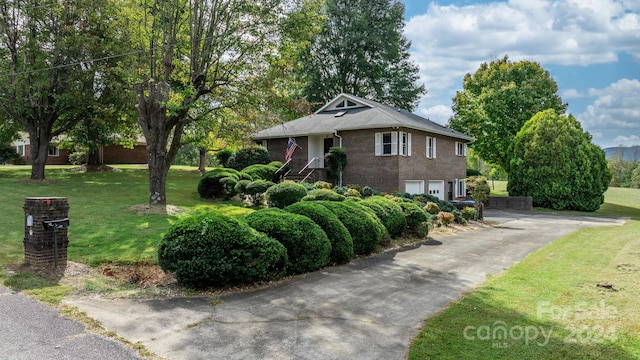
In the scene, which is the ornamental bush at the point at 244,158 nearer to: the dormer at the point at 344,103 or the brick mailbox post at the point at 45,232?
the dormer at the point at 344,103

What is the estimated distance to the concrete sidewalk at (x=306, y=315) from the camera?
4.61 metres

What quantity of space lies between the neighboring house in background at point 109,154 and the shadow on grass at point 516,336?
39.8 m

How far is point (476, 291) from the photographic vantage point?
7.13 meters

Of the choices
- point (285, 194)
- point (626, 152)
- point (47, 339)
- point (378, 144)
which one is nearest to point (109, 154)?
point (378, 144)

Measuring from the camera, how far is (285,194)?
15922mm

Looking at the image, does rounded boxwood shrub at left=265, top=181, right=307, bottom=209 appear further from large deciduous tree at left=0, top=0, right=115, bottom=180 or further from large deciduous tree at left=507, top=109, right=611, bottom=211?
large deciduous tree at left=507, top=109, right=611, bottom=211

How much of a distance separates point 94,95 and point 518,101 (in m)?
33.0

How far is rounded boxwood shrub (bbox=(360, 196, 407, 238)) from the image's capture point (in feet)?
39.7

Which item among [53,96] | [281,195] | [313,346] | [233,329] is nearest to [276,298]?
[233,329]

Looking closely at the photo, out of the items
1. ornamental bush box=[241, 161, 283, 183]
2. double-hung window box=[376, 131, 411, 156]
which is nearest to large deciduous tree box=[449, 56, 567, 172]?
double-hung window box=[376, 131, 411, 156]

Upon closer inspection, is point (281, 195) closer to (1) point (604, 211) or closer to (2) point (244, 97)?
(2) point (244, 97)

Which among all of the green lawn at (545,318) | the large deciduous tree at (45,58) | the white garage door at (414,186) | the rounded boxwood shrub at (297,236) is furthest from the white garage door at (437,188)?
the large deciduous tree at (45,58)

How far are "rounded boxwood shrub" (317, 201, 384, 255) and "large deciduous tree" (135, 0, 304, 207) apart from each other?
6.71 m

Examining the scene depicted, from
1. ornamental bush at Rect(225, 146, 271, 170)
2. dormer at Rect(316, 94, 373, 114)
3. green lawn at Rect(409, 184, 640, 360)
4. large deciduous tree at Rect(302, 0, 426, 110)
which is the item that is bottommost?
green lawn at Rect(409, 184, 640, 360)
